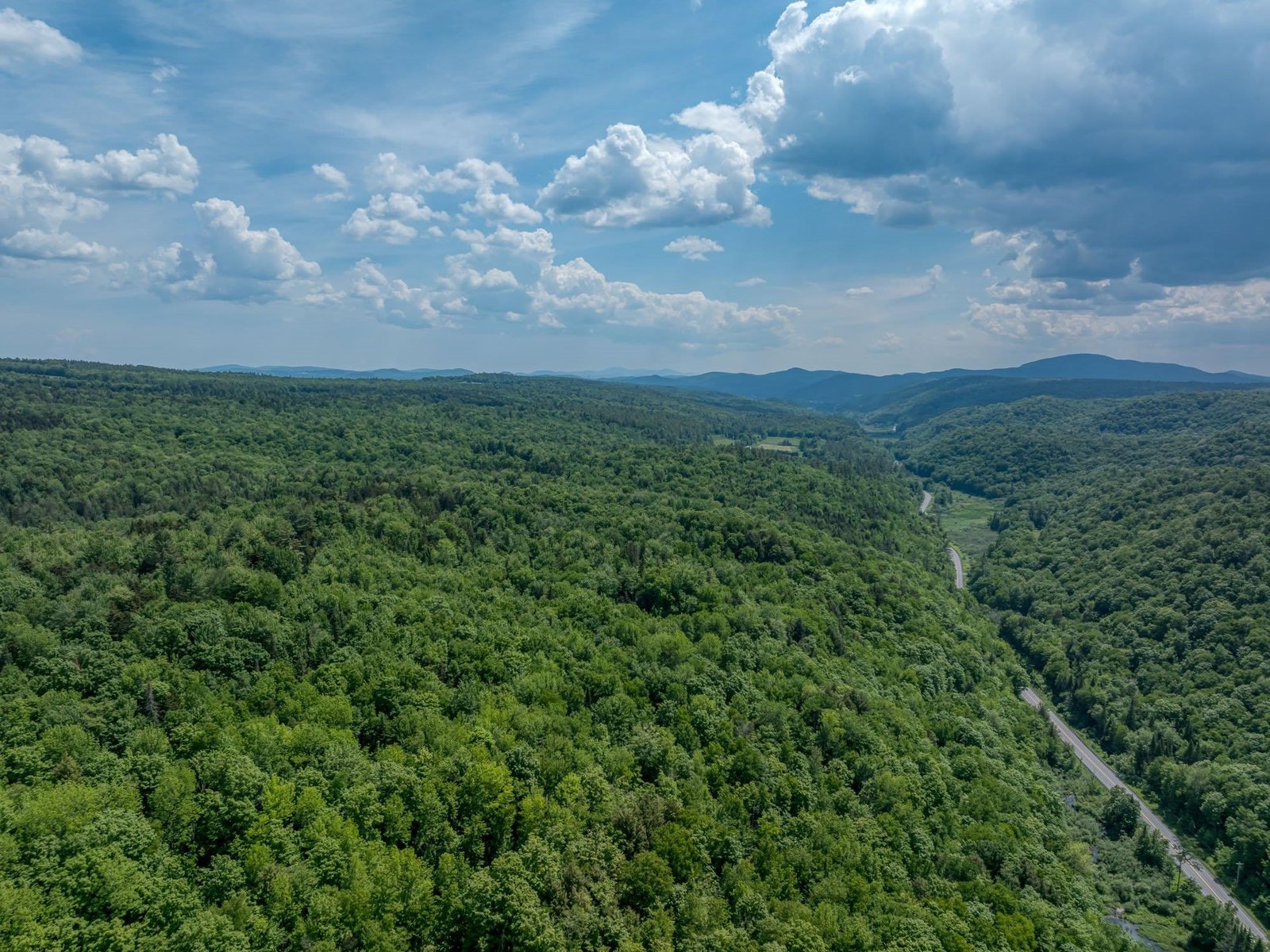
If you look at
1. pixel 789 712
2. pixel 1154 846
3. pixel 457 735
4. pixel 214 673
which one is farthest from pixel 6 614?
pixel 1154 846

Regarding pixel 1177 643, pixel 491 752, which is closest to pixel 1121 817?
pixel 1177 643

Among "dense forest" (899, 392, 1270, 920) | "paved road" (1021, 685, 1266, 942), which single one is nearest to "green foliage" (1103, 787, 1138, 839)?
"paved road" (1021, 685, 1266, 942)

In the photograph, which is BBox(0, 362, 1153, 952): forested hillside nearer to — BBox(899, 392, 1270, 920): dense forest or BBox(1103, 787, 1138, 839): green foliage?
BBox(1103, 787, 1138, 839): green foliage

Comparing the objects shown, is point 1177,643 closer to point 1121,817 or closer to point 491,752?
point 1121,817

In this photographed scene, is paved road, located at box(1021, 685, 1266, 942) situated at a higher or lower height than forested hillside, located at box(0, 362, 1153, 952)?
lower

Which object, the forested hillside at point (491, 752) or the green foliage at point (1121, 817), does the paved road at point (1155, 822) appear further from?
the forested hillside at point (491, 752)

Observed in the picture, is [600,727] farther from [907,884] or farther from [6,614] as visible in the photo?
[6,614]

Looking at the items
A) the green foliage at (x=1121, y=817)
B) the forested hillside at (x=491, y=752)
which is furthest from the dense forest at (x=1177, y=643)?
the forested hillside at (x=491, y=752)
